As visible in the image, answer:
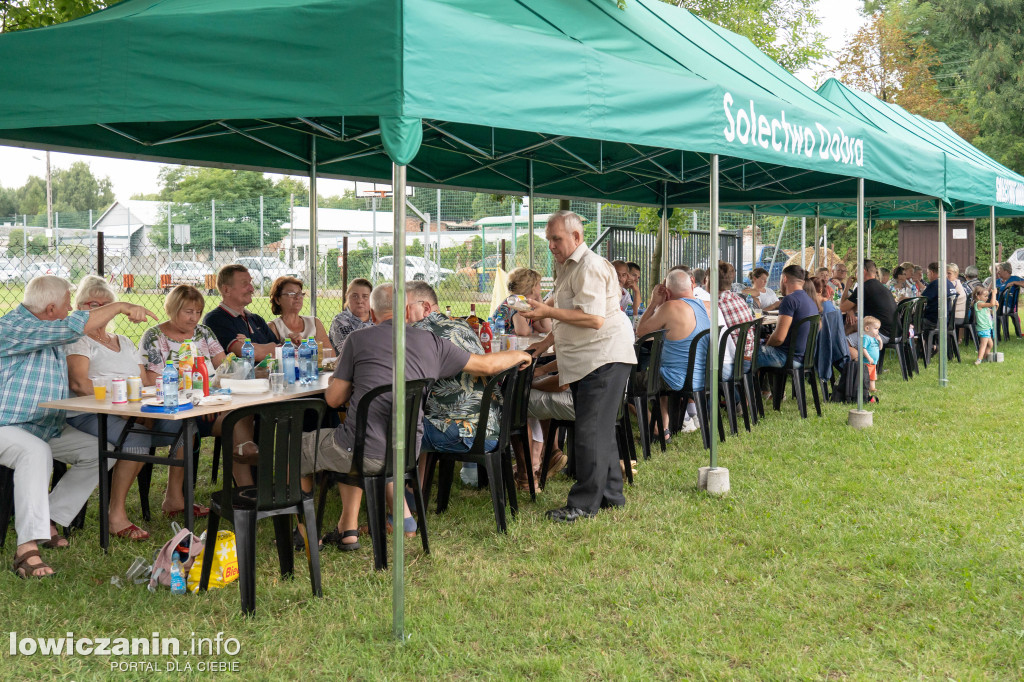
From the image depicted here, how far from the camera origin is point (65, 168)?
64.0 meters

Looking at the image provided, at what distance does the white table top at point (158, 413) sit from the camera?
13.0 feet

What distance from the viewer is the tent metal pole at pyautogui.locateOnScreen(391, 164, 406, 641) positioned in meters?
3.20

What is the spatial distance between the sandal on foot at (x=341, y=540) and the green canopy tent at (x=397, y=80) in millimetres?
1035

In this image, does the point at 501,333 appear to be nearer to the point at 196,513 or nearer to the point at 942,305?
the point at 196,513

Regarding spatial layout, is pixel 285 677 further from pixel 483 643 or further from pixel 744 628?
pixel 744 628

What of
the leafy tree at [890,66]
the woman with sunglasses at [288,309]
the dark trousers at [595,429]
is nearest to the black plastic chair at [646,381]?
the dark trousers at [595,429]

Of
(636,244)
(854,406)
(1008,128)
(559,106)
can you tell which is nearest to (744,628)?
(559,106)

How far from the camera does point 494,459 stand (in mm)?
4570

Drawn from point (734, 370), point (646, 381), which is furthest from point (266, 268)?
point (646, 381)

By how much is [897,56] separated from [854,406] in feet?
82.6

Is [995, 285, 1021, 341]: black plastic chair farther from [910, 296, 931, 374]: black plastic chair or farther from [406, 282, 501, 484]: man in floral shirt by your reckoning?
[406, 282, 501, 484]: man in floral shirt

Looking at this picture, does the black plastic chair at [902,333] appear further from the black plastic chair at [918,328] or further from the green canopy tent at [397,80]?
the green canopy tent at [397,80]

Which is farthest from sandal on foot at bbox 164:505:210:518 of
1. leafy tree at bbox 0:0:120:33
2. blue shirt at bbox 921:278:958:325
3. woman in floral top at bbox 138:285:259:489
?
blue shirt at bbox 921:278:958:325

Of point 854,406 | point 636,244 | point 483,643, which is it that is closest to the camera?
point 483,643
